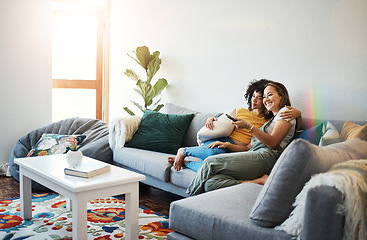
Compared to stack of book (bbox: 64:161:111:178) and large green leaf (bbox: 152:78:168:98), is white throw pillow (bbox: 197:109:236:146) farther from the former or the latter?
large green leaf (bbox: 152:78:168:98)

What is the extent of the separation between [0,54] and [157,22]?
188cm

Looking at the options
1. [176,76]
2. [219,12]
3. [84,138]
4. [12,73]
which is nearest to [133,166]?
[84,138]

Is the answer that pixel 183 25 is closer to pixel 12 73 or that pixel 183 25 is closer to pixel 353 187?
pixel 12 73

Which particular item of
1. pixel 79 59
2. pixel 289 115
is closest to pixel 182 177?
pixel 289 115

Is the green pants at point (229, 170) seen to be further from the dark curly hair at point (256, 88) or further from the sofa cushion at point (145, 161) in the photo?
the dark curly hair at point (256, 88)

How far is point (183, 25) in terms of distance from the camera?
4.20 meters

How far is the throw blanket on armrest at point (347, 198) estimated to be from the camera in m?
1.28

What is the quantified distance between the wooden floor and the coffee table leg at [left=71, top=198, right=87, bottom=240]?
926mm

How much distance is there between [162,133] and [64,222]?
51.1 inches

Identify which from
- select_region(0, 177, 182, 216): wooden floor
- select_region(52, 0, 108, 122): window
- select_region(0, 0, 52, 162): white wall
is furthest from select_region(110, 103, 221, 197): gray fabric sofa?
select_region(52, 0, 108, 122): window

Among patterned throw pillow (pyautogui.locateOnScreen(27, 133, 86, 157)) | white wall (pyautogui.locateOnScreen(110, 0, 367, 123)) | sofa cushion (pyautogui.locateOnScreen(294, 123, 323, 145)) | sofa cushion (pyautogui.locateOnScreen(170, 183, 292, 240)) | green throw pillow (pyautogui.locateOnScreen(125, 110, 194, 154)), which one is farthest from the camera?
patterned throw pillow (pyautogui.locateOnScreen(27, 133, 86, 157))

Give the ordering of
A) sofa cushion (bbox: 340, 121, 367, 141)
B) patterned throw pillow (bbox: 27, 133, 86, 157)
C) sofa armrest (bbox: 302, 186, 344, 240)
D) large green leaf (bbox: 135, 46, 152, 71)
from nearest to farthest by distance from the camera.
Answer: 1. sofa armrest (bbox: 302, 186, 344, 240)
2. sofa cushion (bbox: 340, 121, 367, 141)
3. patterned throw pillow (bbox: 27, 133, 86, 157)
4. large green leaf (bbox: 135, 46, 152, 71)

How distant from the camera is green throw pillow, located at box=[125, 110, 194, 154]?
3.52 meters

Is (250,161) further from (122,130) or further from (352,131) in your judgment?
(122,130)
